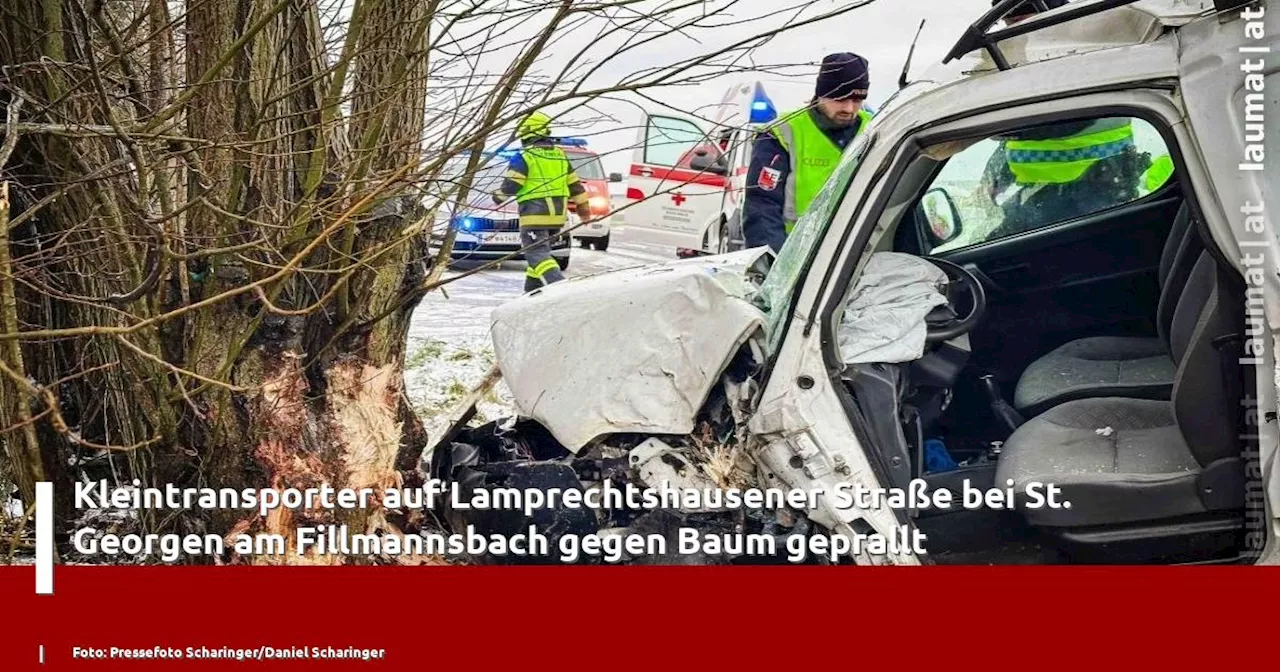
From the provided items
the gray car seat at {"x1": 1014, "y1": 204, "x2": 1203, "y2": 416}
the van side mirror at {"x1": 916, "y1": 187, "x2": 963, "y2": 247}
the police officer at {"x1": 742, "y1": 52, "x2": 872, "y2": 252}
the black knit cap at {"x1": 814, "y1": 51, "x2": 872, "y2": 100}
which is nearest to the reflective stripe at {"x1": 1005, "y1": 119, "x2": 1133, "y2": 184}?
the van side mirror at {"x1": 916, "y1": 187, "x2": 963, "y2": 247}

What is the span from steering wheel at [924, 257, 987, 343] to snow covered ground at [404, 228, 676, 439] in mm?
1198

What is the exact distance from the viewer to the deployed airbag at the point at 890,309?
2.62 m

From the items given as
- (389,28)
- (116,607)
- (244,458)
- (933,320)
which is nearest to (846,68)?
(933,320)

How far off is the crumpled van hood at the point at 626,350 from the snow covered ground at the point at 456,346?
11.2 inches

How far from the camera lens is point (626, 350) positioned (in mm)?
2730

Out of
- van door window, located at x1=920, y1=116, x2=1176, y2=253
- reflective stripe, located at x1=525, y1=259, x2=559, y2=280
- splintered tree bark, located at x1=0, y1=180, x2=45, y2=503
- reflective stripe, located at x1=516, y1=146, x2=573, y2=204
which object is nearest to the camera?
splintered tree bark, located at x1=0, y1=180, x2=45, y2=503

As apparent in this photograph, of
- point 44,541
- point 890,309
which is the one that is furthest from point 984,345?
point 44,541

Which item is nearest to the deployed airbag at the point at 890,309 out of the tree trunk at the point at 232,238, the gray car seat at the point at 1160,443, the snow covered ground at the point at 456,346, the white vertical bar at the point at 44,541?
the gray car seat at the point at 1160,443

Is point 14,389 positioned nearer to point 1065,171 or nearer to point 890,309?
point 890,309

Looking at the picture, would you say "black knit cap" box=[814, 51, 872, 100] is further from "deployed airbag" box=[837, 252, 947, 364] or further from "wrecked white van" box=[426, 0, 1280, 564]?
"deployed airbag" box=[837, 252, 947, 364]

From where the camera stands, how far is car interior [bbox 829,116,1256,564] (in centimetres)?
228

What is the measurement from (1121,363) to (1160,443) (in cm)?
66

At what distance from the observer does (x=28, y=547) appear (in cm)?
289

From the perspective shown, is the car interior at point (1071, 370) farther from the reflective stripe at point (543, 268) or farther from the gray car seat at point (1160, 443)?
the reflective stripe at point (543, 268)
